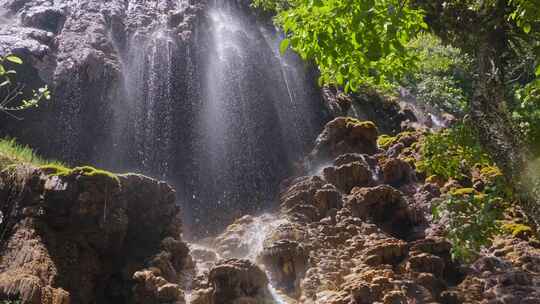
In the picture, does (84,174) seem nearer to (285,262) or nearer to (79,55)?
(285,262)

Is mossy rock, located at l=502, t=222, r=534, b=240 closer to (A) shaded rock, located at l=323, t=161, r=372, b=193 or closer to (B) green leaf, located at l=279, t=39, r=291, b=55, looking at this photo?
(A) shaded rock, located at l=323, t=161, r=372, b=193

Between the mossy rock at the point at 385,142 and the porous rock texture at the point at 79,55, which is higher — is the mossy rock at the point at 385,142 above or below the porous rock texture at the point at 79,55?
above

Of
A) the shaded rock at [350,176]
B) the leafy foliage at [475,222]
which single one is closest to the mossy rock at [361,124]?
the shaded rock at [350,176]

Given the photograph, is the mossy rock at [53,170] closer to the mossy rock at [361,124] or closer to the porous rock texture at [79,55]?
the porous rock texture at [79,55]

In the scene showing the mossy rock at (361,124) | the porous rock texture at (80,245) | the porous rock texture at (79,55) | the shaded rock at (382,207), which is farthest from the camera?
the mossy rock at (361,124)

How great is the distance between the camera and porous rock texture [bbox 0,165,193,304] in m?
7.52

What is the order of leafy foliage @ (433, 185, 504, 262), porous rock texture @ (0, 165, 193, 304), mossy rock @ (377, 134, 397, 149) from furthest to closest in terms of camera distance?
mossy rock @ (377, 134, 397, 149), porous rock texture @ (0, 165, 193, 304), leafy foliage @ (433, 185, 504, 262)

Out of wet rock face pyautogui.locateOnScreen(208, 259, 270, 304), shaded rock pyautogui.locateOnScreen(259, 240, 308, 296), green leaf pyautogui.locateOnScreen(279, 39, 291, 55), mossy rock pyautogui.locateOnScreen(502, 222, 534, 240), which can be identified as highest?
green leaf pyautogui.locateOnScreen(279, 39, 291, 55)

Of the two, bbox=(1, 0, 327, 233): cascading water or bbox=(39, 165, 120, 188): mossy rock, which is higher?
bbox=(39, 165, 120, 188): mossy rock

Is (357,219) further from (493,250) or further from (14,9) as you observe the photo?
(14,9)

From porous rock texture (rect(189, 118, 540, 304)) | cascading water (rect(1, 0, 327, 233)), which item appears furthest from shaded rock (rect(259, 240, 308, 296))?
cascading water (rect(1, 0, 327, 233))

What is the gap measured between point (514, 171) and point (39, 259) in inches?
292

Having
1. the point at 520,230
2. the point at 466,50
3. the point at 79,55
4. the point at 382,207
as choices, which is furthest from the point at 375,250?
the point at 79,55

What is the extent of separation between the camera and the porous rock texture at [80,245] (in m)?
7.52
